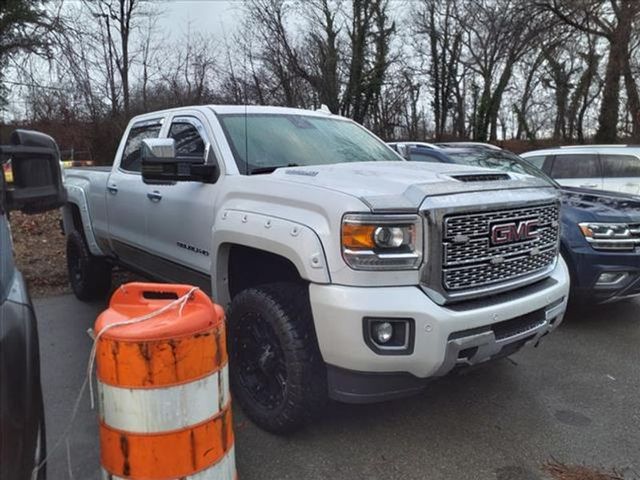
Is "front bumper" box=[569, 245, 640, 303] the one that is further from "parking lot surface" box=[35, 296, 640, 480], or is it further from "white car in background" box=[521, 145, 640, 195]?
"white car in background" box=[521, 145, 640, 195]

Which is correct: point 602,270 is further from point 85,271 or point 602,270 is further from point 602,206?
point 85,271

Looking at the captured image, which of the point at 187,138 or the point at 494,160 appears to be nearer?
the point at 187,138

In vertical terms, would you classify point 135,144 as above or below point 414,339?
above

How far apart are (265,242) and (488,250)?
46.4 inches

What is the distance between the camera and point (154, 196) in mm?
4293

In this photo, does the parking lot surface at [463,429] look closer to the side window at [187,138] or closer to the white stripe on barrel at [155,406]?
the white stripe on barrel at [155,406]

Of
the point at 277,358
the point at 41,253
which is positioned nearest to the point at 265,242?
the point at 277,358

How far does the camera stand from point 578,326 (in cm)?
512

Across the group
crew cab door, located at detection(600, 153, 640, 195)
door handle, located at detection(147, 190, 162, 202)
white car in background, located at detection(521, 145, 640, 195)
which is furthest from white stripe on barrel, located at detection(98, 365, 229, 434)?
crew cab door, located at detection(600, 153, 640, 195)

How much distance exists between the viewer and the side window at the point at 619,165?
9227 mm

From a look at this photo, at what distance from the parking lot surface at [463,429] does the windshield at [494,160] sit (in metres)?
Result: 3.04

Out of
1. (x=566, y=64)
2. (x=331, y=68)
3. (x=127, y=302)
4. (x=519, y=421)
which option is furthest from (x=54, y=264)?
(x=566, y=64)

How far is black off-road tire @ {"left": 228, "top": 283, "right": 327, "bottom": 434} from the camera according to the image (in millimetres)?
2836

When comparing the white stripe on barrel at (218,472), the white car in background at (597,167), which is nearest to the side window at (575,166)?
the white car in background at (597,167)
